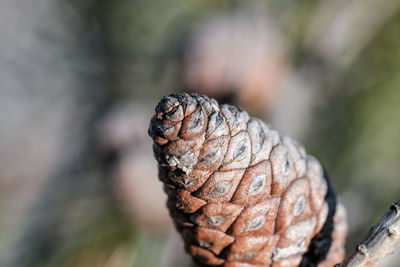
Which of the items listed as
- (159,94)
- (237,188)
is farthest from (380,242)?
(159,94)

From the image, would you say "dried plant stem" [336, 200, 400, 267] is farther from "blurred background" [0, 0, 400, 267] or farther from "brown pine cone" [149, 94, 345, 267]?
"blurred background" [0, 0, 400, 267]

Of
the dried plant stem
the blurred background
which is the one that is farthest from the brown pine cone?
the blurred background

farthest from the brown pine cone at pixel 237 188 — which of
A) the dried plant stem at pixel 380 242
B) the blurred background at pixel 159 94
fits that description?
the blurred background at pixel 159 94

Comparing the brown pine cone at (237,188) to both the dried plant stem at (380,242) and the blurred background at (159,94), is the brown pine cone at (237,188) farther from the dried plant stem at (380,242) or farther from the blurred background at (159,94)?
the blurred background at (159,94)

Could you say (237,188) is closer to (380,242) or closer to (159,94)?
(380,242)

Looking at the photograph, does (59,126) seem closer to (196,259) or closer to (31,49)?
(31,49)
